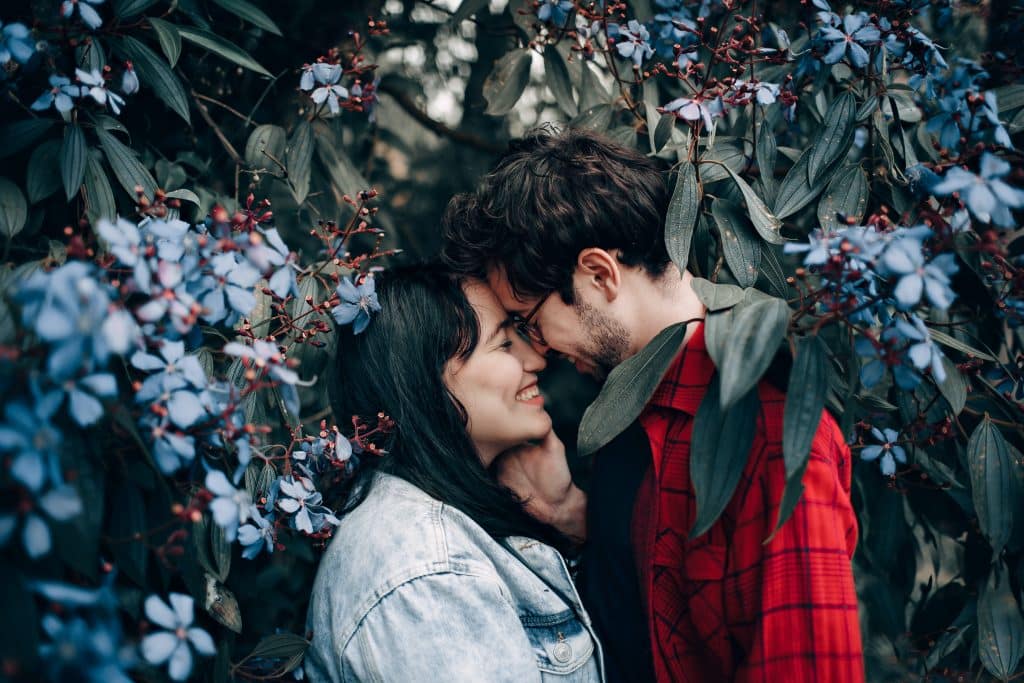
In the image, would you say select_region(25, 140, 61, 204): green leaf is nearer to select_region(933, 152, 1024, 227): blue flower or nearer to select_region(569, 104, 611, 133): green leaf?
select_region(569, 104, 611, 133): green leaf

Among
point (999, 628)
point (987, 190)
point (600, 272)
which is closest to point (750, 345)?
point (987, 190)

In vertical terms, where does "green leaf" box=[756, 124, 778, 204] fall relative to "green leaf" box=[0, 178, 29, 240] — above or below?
below

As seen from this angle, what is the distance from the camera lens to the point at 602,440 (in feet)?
3.55

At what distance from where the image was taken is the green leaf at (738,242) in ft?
3.86

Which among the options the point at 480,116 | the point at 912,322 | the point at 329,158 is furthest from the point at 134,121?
the point at 912,322

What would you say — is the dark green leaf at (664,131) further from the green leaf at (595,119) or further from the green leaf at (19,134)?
the green leaf at (19,134)

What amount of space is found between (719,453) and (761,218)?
0.44 m

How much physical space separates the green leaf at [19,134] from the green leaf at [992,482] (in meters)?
1.53

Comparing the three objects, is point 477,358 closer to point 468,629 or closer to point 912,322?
point 468,629

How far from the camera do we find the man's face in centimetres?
145

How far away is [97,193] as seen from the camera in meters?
1.12

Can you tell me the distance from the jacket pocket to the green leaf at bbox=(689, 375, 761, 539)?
0.53m

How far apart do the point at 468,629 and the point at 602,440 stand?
1.22 ft

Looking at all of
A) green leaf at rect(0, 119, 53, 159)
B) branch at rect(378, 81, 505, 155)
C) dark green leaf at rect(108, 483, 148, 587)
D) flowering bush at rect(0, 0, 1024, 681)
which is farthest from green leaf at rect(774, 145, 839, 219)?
green leaf at rect(0, 119, 53, 159)
